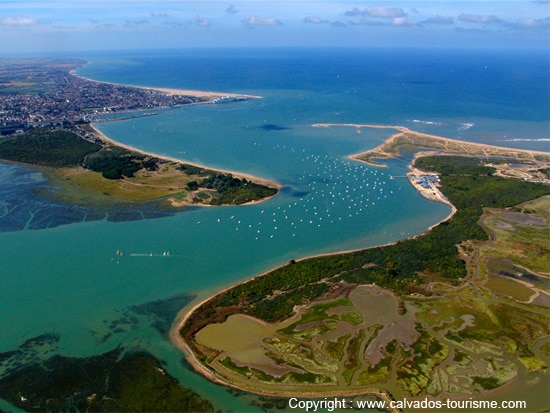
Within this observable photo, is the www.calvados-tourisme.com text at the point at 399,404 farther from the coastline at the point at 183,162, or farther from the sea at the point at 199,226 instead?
the coastline at the point at 183,162

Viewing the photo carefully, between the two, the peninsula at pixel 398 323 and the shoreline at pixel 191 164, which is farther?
the shoreline at pixel 191 164

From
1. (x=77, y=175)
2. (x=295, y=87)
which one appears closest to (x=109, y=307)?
(x=77, y=175)

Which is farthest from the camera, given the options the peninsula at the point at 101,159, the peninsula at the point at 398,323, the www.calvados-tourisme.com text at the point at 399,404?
the peninsula at the point at 101,159

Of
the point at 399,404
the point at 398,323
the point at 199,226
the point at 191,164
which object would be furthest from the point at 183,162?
the point at 399,404

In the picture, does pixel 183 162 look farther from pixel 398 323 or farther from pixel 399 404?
pixel 399 404

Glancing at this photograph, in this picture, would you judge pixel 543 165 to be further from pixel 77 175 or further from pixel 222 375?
pixel 77 175

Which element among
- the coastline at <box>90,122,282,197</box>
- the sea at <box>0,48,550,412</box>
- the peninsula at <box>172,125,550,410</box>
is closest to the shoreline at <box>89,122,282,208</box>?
the coastline at <box>90,122,282,197</box>

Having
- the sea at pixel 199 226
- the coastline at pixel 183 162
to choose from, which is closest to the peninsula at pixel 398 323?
the sea at pixel 199 226
